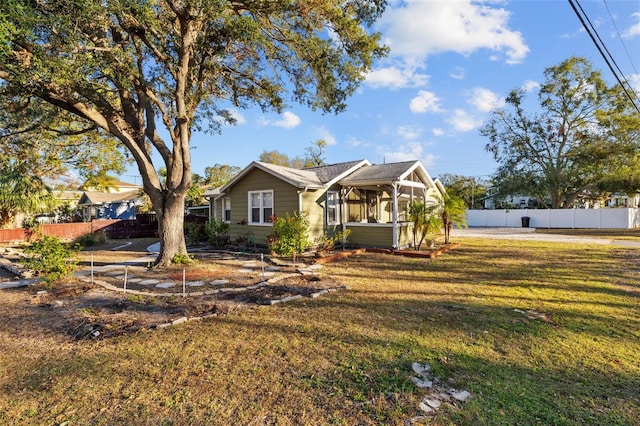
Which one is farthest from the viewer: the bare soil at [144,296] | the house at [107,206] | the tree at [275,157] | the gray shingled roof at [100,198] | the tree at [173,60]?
the tree at [275,157]

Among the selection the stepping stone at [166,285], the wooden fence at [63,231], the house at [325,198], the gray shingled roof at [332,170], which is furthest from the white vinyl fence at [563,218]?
the wooden fence at [63,231]

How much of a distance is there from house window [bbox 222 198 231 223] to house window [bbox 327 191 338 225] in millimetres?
4651

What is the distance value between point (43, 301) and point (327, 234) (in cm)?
861

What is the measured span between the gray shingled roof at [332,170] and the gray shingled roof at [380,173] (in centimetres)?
32

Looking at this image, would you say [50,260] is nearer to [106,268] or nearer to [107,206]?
[106,268]

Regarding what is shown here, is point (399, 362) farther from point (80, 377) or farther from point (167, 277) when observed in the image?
point (167, 277)

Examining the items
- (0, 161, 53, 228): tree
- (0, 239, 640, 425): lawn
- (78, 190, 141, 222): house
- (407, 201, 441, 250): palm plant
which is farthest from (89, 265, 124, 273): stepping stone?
(78, 190, 141, 222): house

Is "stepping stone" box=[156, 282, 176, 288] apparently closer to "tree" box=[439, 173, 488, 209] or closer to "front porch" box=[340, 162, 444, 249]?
"front porch" box=[340, 162, 444, 249]

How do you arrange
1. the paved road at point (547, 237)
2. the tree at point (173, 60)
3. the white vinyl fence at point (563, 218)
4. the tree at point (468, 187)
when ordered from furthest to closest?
the tree at point (468, 187)
the white vinyl fence at point (563, 218)
the paved road at point (547, 237)
the tree at point (173, 60)

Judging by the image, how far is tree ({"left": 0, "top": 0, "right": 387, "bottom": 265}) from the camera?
6.57m

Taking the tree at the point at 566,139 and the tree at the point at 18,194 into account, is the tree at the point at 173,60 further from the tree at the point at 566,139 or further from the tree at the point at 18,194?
the tree at the point at 566,139

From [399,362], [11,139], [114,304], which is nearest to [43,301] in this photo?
[114,304]

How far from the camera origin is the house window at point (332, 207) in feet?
41.9

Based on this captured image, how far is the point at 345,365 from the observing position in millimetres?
3449
